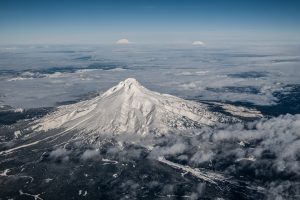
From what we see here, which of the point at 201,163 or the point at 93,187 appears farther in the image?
the point at 201,163

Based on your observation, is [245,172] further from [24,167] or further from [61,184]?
[24,167]

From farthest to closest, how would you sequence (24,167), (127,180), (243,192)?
1. (24,167)
2. (127,180)
3. (243,192)

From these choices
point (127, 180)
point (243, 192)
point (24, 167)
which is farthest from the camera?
point (24, 167)

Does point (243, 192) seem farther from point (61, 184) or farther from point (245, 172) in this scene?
point (61, 184)

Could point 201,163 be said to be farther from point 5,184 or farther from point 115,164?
point 5,184

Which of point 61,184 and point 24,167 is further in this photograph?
point 24,167

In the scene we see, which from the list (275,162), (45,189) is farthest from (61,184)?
(275,162)

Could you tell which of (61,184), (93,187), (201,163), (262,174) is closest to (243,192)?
(262,174)
